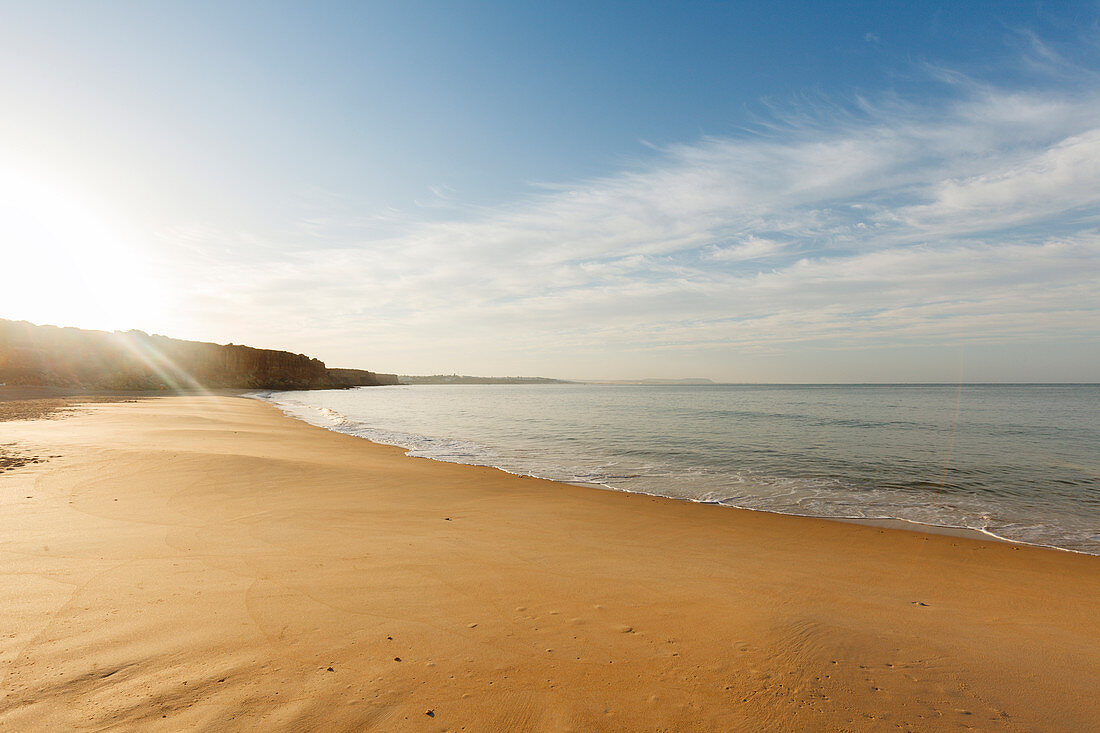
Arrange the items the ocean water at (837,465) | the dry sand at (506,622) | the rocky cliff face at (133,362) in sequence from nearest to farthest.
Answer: the dry sand at (506,622)
the ocean water at (837,465)
the rocky cliff face at (133,362)

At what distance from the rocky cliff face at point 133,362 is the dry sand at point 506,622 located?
68.0 metres

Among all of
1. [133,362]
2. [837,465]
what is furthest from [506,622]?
[133,362]

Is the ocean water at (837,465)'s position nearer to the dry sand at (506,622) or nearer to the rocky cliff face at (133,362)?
the dry sand at (506,622)

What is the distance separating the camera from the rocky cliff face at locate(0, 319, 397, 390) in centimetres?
5466

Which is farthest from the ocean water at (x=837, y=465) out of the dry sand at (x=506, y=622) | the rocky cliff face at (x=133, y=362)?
the rocky cliff face at (x=133, y=362)

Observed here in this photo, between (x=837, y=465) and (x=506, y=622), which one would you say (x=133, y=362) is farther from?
(x=506, y=622)

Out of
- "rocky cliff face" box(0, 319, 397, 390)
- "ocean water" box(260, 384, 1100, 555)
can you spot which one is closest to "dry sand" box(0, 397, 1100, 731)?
"ocean water" box(260, 384, 1100, 555)

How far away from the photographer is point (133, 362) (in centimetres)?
7100

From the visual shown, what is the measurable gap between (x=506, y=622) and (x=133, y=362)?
91139mm

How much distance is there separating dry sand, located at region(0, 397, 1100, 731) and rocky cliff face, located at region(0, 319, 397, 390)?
68.0 meters

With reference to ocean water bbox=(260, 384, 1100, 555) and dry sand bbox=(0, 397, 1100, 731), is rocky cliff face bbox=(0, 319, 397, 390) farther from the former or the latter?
dry sand bbox=(0, 397, 1100, 731)

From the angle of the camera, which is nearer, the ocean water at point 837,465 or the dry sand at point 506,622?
the dry sand at point 506,622

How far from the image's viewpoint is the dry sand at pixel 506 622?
10.0 feet

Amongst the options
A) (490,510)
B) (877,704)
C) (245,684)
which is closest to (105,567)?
(245,684)
